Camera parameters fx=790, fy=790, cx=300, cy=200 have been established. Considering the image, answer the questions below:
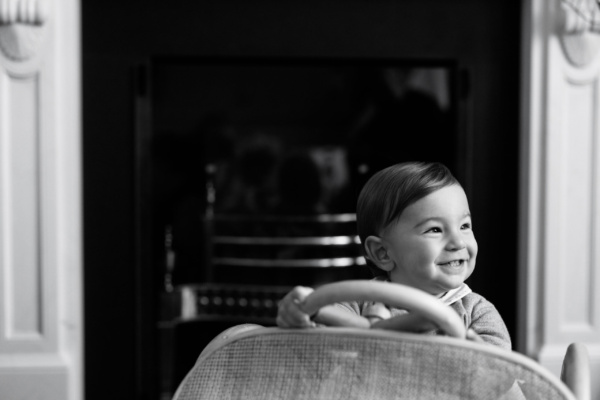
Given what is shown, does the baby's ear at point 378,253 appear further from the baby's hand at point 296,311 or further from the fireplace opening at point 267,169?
the fireplace opening at point 267,169

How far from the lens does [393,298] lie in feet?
2.43

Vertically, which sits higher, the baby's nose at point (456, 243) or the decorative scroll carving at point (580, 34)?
the decorative scroll carving at point (580, 34)

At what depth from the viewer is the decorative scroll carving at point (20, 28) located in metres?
2.20

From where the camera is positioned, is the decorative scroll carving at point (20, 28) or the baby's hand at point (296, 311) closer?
the baby's hand at point (296, 311)

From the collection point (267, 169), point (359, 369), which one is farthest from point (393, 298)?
point (267, 169)

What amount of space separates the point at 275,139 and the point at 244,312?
0.54m

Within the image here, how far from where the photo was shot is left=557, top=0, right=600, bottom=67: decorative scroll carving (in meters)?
2.27

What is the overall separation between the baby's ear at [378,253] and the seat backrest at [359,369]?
12.7 inches

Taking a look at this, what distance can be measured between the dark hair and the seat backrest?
0.31m

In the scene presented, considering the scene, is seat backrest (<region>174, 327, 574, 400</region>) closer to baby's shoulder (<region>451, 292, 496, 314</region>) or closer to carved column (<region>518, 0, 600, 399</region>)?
baby's shoulder (<region>451, 292, 496, 314</region>)

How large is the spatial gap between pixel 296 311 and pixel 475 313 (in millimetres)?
376

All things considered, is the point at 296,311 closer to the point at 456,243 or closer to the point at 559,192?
the point at 456,243

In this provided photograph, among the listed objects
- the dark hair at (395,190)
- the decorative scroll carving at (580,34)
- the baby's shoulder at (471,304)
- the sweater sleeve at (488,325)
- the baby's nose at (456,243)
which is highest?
the decorative scroll carving at (580,34)

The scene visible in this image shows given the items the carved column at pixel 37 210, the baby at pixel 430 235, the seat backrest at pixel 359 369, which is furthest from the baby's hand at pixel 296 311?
the carved column at pixel 37 210
